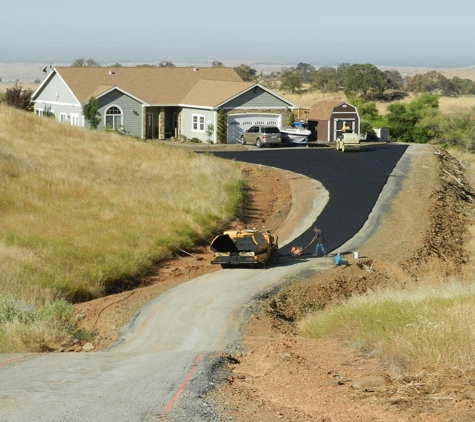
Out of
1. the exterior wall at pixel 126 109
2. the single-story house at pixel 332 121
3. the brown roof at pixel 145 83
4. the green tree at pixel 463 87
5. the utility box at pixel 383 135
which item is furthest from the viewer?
the green tree at pixel 463 87

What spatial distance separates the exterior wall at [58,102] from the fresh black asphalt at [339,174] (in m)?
12.6

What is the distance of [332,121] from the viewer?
62281mm

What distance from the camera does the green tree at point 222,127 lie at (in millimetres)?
57969

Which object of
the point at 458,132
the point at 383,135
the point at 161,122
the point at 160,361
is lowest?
the point at 383,135

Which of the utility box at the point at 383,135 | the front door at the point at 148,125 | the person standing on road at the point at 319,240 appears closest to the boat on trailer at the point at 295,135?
the front door at the point at 148,125

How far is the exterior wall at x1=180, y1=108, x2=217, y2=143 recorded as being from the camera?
58.4 meters

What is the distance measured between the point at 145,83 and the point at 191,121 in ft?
18.5

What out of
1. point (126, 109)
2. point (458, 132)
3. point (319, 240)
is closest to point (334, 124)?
point (458, 132)

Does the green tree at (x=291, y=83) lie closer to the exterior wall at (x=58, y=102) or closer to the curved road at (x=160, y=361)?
the exterior wall at (x=58, y=102)

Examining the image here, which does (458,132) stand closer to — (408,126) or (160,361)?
(408,126)

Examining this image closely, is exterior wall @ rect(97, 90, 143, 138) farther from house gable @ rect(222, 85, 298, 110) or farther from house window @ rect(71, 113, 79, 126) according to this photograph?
house gable @ rect(222, 85, 298, 110)

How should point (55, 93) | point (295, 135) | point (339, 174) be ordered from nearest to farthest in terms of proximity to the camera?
point (339, 174)
point (295, 135)
point (55, 93)

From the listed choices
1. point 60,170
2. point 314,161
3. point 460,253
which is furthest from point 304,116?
point 460,253

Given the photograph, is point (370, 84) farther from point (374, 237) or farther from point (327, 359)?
point (327, 359)
